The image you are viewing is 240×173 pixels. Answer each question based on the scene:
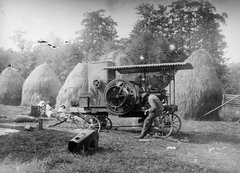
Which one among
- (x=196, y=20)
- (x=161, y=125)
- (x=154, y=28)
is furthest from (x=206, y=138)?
(x=154, y=28)

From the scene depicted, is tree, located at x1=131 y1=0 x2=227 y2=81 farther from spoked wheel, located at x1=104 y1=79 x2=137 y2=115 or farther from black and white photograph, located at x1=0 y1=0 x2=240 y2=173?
spoked wheel, located at x1=104 y1=79 x2=137 y2=115

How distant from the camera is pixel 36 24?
17.3ft

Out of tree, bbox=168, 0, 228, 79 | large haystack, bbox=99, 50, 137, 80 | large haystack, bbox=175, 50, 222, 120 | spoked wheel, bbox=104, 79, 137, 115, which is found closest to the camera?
tree, bbox=168, 0, 228, 79

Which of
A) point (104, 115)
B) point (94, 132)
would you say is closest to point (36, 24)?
point (94, 132)

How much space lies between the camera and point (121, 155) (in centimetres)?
443

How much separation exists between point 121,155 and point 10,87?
1661 cm

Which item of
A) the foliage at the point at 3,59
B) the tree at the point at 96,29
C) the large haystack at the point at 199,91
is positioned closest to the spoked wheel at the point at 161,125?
the tree at the point at 96,29

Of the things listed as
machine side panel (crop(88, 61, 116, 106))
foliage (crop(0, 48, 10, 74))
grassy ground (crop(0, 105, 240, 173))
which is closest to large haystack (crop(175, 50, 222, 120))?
grassy ground (crop(0, 105, 240, 173))

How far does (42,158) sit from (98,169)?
1262mm

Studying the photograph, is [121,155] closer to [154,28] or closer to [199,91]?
[154,28]

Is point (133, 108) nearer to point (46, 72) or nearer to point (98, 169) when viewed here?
point (98, 169)

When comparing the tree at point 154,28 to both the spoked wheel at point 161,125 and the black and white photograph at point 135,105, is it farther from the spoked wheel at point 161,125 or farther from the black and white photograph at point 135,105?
the spoked wheel at point 161,125

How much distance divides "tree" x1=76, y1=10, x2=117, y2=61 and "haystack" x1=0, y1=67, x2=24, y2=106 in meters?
12.4

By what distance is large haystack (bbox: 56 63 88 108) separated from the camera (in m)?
13.4
